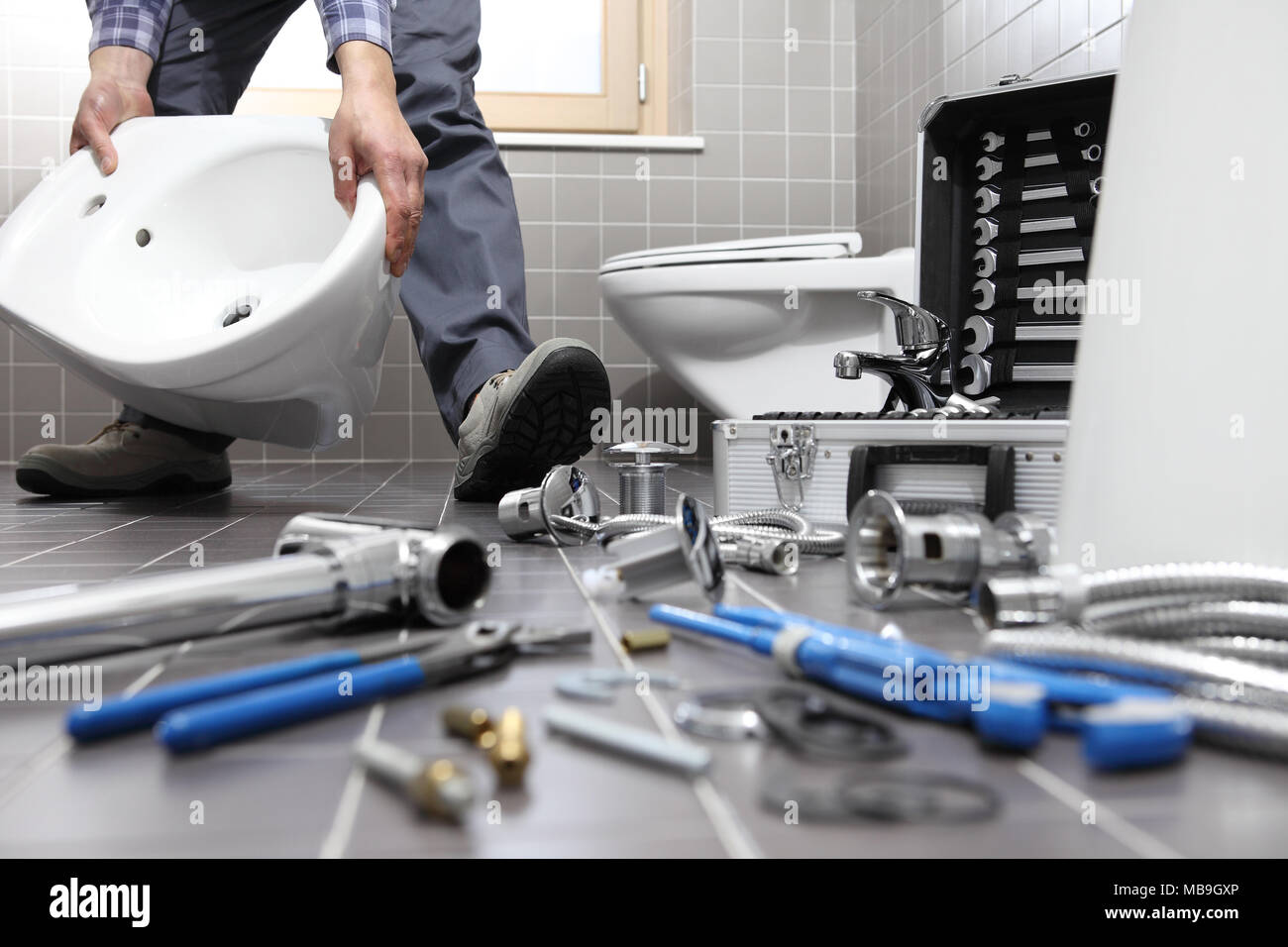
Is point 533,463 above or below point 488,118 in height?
below

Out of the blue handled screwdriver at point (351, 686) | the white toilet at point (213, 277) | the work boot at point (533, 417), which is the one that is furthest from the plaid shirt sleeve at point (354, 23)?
the blue handled screwdriver at point (351, 686)

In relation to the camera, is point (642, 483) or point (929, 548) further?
point (642, 483)

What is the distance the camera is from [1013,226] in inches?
47.1

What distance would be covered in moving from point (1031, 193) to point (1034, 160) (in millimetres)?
38

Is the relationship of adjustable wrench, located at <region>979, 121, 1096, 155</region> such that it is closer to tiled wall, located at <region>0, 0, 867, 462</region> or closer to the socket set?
the socket set

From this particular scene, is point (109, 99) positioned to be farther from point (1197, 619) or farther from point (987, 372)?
point (1197, 619)

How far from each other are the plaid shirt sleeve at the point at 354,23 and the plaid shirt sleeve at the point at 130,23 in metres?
0.30

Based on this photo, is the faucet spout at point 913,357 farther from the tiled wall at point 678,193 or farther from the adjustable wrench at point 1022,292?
the tiled wall at point 678,193

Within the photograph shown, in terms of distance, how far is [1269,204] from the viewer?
50 centimetres

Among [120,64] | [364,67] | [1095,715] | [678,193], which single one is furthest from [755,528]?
[678,193]

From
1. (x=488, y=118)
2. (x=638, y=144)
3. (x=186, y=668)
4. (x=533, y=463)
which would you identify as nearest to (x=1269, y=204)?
(x=186, y=668)

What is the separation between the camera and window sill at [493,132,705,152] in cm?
235
